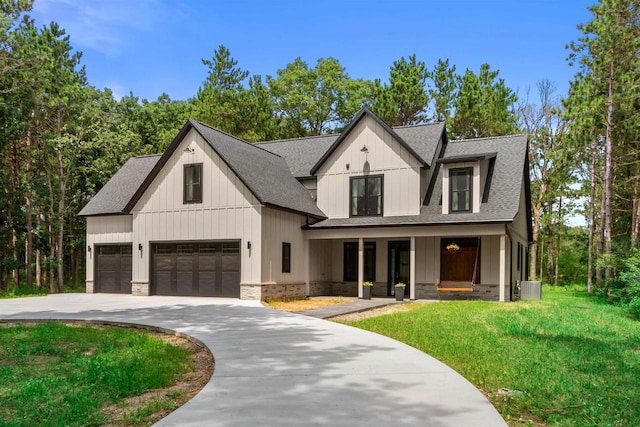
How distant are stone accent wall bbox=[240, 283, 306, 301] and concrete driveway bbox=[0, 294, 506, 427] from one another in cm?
657

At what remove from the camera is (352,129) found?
70.3 feet

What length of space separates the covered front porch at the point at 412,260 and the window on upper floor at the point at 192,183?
458 centimetres

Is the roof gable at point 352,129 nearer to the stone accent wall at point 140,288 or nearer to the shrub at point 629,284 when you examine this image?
the shrub at point 629,284

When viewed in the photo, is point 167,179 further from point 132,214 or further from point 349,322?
point 349,322

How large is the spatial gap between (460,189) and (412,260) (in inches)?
125

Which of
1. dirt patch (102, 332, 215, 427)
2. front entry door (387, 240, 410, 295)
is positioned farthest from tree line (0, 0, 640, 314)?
dirt patch (102, 332, 215, 427)

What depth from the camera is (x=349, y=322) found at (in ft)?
40.2

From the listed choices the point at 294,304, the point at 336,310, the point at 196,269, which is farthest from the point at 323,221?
the point at 336,310

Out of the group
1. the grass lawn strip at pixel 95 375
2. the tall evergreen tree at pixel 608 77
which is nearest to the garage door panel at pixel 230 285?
the grass lawn strip at pixel 95 375

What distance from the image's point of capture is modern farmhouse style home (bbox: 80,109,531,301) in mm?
18750

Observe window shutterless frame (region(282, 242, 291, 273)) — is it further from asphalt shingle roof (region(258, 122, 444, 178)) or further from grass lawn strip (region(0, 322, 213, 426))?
grass lawn strip (region(0, 322, 213, 426))

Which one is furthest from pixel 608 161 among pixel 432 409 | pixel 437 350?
pixel 432 409

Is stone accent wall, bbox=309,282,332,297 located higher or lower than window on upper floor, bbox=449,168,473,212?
lower

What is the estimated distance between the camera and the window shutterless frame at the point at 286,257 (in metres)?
19.5
